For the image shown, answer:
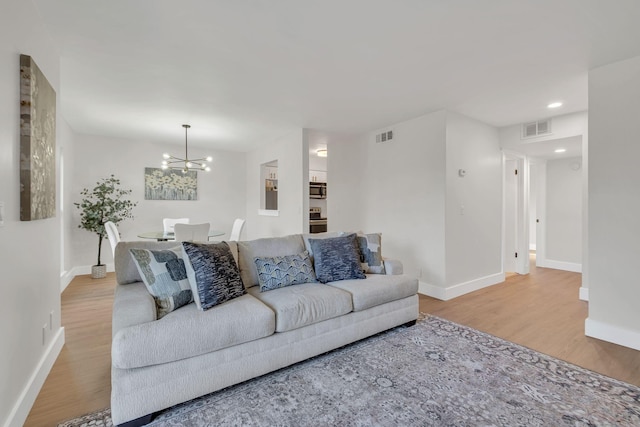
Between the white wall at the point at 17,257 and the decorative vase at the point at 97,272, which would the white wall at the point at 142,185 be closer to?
the decorative vase at the point at 97,272

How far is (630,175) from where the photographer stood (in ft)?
8.41

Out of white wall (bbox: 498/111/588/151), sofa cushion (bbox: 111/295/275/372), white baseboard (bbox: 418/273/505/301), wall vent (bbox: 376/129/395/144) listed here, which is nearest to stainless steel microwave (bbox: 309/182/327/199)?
wall vent (bbox: 376/129/395/144)

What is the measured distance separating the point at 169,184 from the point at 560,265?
26.0 feet

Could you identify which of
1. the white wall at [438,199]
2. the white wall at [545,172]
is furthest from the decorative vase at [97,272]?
the white wall at [545,172]

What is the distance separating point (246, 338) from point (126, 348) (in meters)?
0.67

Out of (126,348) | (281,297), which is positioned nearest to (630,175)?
(281,297)

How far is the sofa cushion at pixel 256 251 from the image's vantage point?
266cm

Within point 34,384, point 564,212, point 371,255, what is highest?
point 564,212

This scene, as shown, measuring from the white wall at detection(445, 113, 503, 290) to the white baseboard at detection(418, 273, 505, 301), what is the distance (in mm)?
23

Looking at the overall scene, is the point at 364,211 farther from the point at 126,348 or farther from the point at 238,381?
the point at 126,348

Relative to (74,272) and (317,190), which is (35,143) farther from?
(317,190)

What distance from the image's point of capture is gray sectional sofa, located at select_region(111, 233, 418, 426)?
5.32 ft

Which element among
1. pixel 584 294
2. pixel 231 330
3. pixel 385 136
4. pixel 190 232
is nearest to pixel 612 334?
pixel 584 294

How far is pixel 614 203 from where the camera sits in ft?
8.69
